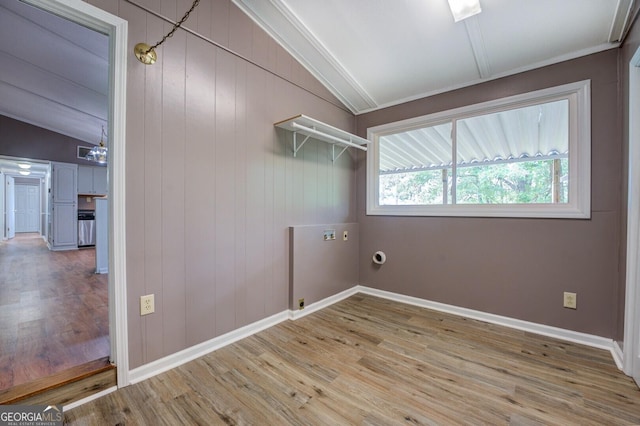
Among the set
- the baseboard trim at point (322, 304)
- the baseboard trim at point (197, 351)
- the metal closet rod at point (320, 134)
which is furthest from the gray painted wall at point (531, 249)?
the baseboard trim at point (197, 351)

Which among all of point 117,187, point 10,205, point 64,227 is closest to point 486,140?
point 117,187

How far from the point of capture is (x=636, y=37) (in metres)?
1.60

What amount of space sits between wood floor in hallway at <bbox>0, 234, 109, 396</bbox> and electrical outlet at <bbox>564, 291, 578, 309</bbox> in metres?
3.34

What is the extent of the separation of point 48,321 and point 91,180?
20.0 feet

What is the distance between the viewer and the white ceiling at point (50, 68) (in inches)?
86.3

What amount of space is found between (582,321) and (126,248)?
3302 millimetres

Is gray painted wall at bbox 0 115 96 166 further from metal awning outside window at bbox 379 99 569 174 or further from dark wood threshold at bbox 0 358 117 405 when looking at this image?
metal awning outside window at bbox 379 99 569 174

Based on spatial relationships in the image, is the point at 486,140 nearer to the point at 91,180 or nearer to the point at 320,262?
the point at 320,262

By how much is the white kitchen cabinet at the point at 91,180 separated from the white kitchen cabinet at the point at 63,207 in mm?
200

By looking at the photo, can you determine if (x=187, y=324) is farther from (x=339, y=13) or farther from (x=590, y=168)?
(x=590, y=168)

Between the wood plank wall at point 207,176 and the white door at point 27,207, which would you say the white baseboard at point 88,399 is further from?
the white door at point 27,207

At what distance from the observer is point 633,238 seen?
1571 mm

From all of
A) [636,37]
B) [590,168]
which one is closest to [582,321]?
[590,168]

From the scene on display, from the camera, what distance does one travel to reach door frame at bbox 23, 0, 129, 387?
1477 mm
